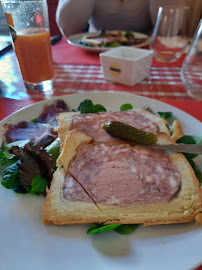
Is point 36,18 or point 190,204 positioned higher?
point 36,18

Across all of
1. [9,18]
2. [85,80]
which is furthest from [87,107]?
[9,18]

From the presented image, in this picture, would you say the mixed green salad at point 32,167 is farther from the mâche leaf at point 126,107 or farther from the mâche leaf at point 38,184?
the mâche leaf at point 126,107

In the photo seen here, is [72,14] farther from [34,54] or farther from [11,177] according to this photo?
[11,177]

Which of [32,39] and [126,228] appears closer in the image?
[126,228]

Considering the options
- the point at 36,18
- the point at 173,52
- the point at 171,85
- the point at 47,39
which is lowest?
the point at 171,85

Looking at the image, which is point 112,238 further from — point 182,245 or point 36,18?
point 36,18

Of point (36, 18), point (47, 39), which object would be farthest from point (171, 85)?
point (36, 18)
